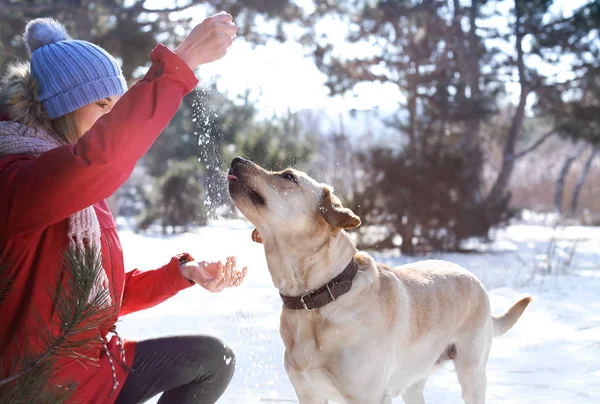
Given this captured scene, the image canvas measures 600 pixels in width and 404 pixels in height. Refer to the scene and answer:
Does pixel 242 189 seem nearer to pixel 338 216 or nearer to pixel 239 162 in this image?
pixel 239 162

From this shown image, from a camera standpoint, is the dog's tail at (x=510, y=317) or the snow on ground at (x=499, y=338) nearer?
the dog's tail at (x=510, y=317)

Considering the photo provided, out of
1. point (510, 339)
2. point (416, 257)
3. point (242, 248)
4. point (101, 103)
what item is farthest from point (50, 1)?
point (101, 103)

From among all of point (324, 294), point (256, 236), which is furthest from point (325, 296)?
point (256, 236)

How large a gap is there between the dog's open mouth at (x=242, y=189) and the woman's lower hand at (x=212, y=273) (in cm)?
32

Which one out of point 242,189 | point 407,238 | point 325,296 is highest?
point 242,189

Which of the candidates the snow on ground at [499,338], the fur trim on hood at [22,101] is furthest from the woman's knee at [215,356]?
the fur trim on hood at [22,101]

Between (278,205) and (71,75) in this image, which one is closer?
(71,75)

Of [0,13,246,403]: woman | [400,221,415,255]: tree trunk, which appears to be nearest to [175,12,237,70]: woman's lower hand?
[0,13,246,403]: woman

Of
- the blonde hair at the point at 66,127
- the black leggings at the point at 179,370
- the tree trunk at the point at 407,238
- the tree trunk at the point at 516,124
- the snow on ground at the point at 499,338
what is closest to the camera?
the blonde hair at the point at 66,127

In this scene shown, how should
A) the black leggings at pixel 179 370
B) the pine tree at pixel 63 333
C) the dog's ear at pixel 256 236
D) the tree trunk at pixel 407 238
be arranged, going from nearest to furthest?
the pine tree at pixel 63 333 < the black leggings at pixel 179 370 < the dog's ear at pixel 256 236 < the tree trunk at pixel 407 238

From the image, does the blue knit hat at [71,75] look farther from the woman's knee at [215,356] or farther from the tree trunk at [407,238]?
the tree trunk at [407,238]

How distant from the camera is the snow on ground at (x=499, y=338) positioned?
155 inches

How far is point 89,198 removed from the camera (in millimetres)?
1604

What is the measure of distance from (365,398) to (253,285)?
4.81 meters
